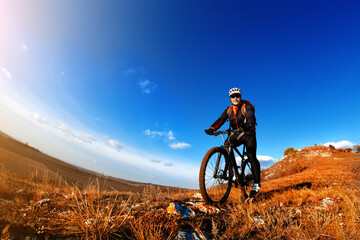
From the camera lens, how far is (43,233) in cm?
157

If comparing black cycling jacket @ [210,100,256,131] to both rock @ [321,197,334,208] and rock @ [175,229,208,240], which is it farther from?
rock @ [175,229,208,240]

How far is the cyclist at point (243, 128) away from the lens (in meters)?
4.33

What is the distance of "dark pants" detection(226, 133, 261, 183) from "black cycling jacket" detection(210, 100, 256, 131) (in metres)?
0.25

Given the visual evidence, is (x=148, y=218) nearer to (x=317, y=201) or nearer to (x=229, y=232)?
(x=229, y=232)

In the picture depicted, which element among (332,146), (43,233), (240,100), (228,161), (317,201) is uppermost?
(332,146)

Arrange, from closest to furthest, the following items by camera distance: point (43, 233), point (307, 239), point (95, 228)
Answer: point (43, 233)
point (95, 228)
point (307, 239)

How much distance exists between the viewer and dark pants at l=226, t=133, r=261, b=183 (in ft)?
14.4

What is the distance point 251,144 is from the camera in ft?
14.3

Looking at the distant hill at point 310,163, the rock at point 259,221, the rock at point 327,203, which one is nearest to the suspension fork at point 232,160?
the rock at point 259,221

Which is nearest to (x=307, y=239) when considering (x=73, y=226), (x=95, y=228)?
(x=95, y=228)

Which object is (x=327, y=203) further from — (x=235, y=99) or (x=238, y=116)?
(x=235, y=99)

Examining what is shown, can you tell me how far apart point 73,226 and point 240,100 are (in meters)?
4.56

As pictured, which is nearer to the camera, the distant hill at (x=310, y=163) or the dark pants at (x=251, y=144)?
the dark pants at (x=251, y=144)

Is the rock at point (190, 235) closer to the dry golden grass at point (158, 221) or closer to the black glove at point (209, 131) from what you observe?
the dry golden grass at point (158, 221)
